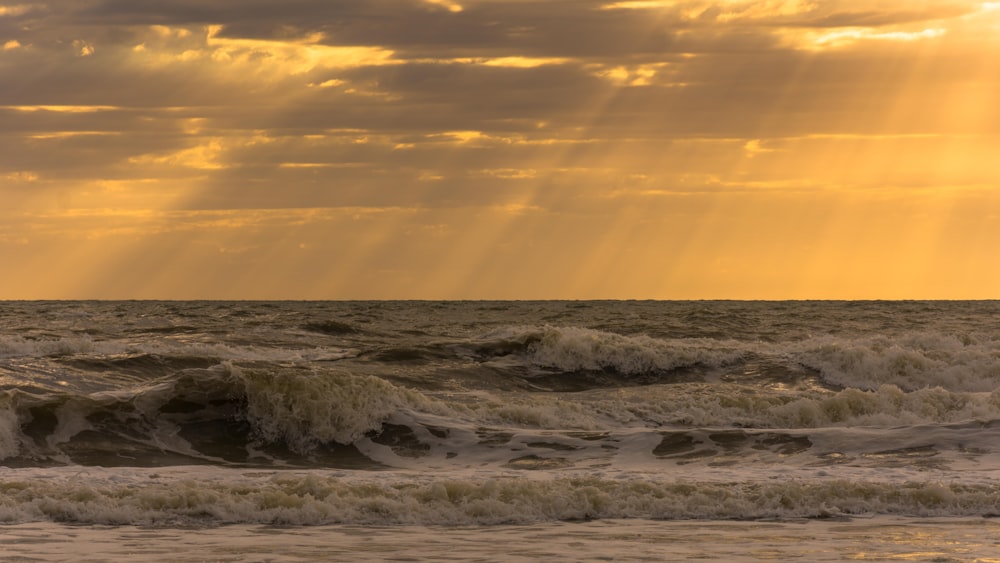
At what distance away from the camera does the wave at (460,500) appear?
13969 mm

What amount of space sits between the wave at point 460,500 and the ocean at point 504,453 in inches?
1.5

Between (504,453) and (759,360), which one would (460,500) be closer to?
(504,453)

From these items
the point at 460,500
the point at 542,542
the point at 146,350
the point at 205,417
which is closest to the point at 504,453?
the point at 460,500

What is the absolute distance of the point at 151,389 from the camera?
22.8 metres

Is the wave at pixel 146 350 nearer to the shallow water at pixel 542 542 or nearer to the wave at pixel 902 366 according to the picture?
the wave at pixel 902 366

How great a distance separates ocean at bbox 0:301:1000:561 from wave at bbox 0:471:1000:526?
4cm

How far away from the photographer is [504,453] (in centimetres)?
1953

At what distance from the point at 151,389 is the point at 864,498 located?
14.2 metres

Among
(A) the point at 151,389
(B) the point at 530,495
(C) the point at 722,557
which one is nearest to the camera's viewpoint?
(C) the point at 722,557

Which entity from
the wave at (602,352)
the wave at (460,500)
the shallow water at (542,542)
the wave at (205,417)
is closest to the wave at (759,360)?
the wave at (602,352)

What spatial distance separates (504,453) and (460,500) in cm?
489

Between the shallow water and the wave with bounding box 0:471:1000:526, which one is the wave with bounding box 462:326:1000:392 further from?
the shallow water

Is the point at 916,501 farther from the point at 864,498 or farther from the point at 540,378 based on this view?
the point at 540,378

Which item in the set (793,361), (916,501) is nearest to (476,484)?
(916,501)
